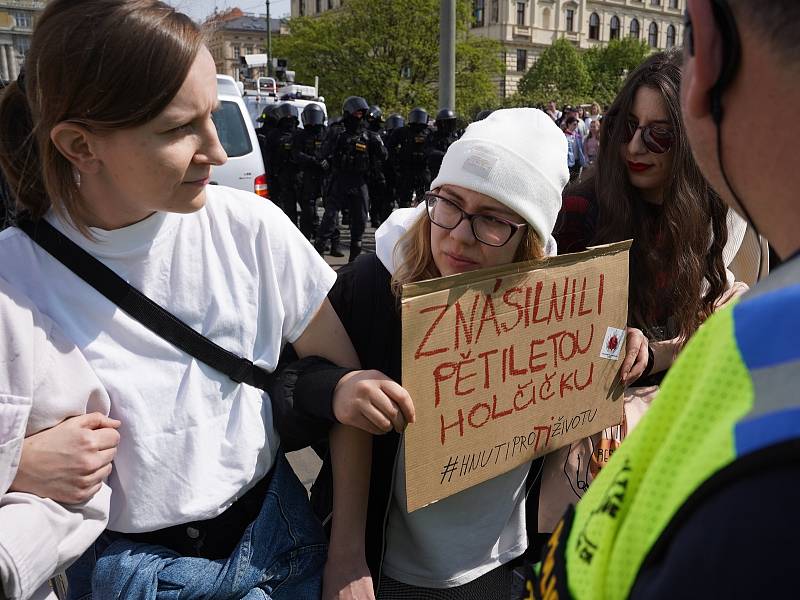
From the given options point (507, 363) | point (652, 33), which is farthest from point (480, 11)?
point (507, 363)

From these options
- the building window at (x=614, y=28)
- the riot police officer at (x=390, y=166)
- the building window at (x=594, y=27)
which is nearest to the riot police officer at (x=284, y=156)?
the riot police officer at (x=390, y=166)

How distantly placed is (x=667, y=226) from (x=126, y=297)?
54.3 inches

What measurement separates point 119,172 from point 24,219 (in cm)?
19

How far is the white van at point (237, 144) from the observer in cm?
607

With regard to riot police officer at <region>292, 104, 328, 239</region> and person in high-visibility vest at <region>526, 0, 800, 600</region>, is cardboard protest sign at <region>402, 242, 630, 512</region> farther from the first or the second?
riot police officer at <region>292, 104, 328, 239</region>

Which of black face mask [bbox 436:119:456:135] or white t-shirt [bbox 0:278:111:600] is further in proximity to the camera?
black face mask [bbox 436:119:456:135]

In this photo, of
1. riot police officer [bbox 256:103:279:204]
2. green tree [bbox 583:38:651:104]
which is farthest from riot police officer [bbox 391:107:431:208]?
green tree [bbox 583:38:651:104]

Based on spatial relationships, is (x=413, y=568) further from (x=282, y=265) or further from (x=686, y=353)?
(x=686, y=353)

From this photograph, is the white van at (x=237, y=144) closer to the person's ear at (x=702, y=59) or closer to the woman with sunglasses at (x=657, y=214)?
the woman with sunglasses at (x=657, y=214)

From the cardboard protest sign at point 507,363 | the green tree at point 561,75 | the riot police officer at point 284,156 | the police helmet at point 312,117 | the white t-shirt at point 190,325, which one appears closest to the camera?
the white t-shirt at point 190,325

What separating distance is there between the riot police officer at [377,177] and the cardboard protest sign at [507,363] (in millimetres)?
8126

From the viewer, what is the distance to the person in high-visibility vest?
39 cm

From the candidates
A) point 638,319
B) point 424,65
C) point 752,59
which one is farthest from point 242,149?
point 424,65

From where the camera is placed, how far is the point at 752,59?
0.53 metres
